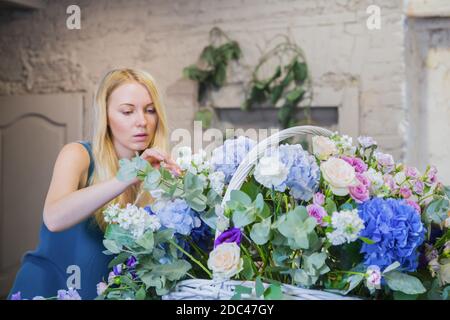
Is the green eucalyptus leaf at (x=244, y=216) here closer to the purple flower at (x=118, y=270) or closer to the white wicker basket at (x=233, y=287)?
the white wicker basket at (x=233, y=287)

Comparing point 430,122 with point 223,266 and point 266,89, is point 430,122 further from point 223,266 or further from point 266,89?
point 223,266

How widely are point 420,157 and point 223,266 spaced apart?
5.01ft

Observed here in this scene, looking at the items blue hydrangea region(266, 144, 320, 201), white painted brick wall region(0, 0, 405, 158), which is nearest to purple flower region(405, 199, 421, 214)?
blue hydrangea region(266, 144, 320, 201)

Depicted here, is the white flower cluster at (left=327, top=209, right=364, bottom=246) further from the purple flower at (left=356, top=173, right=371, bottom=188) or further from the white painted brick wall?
the white painted brick wall

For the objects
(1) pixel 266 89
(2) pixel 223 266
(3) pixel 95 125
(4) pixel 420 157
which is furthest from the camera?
(1) pixel 266 89

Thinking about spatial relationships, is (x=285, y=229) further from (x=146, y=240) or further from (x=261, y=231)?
(x=146, y=240)

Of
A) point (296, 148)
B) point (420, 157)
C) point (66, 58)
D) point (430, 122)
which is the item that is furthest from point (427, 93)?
point (296, 148)

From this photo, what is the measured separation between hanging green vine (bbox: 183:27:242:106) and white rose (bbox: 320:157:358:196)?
1540 millimetres

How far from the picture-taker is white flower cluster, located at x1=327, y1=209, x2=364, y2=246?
513 millimetres

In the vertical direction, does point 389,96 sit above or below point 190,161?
above

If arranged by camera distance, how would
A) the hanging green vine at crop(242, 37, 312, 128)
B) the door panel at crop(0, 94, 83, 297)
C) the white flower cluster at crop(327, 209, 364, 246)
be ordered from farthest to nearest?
the hanging green vine at crop(242, 37, 312, 128) → the door panel at crop(0, 94, 83, 297) → the white flower cluster at crop(327, 209, 364, 246)
